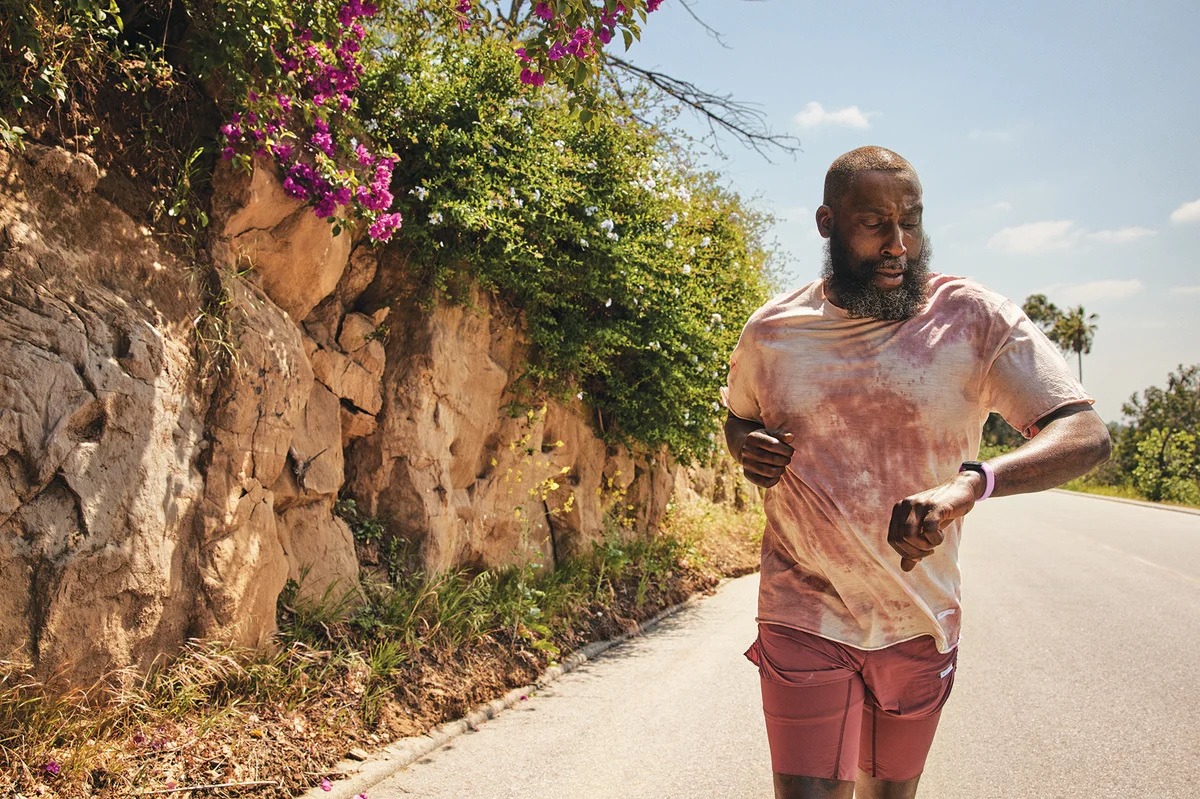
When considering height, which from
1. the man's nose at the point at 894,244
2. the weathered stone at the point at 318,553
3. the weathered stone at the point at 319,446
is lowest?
the weathered stone at the point at 318,553

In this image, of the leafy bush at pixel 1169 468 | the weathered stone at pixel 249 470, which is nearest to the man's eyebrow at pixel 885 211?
the weathered stone at pixel 249 470

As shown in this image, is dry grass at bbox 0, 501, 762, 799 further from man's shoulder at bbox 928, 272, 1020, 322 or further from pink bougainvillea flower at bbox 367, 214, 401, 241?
man's shoulder at bbox 928, 272, 1020, 322

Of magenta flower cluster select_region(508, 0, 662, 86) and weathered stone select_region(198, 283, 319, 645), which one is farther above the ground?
magenta flower cluster select_region(508, 0, 662, 86)

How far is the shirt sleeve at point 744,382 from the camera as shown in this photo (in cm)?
288

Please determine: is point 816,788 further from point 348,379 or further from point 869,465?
point 348,379

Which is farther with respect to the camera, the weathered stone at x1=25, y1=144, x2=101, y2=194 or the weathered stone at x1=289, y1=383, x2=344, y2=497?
the weathered stone at x1=289, y1=383, x2=344, y2=497

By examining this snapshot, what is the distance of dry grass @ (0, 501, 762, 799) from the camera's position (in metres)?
3.96

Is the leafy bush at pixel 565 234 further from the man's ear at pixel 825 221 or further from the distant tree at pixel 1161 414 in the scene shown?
the distant tree at pixel 1161 414

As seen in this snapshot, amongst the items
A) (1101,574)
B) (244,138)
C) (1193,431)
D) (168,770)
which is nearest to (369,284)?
(244,138)

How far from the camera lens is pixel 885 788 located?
9.19 feet

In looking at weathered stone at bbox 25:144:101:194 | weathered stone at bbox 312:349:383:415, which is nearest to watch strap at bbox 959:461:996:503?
weathered stone at bbox 25:144:101:194

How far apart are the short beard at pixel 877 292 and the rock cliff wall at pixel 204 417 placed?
11.2ft

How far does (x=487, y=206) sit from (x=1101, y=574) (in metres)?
8.93

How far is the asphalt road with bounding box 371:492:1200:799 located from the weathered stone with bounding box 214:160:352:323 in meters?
2.93
